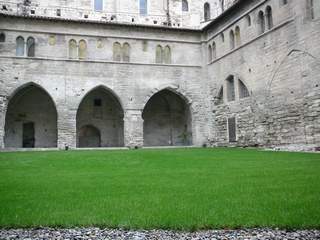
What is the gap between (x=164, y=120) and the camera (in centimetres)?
3102

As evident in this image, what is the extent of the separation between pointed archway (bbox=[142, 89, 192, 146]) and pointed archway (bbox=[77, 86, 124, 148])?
228 centimetres

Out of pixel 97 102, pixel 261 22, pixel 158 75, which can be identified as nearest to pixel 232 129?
pixel 158 75

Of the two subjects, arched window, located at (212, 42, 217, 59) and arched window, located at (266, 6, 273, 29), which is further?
arched window, located at (212, 42, 217, 59)

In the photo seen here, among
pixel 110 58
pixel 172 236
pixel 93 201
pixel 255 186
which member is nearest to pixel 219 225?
pixel 172 236

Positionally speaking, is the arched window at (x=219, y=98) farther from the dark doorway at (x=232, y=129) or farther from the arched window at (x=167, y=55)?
the arched window at (x=167, y=55)

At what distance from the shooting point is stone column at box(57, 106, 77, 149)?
971 inches

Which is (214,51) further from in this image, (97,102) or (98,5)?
(98,5)

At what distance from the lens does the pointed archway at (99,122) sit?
29844 mm

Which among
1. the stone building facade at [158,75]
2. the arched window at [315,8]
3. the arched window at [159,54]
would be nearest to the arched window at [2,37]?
the stone building facade at [158,75]

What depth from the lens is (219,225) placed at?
486 centimetres

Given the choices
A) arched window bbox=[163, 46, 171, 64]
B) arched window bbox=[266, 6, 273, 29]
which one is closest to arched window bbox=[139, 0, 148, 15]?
arched window bbox=[163, 46, 171, 64]

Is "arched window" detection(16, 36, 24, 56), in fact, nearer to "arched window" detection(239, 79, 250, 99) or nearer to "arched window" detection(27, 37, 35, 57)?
"arched window" detection(27, 37, 35, 57)

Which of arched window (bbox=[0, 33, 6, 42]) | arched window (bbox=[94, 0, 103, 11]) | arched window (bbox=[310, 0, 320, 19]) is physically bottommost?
arched window (bbox=[310, 0, 320, 19])

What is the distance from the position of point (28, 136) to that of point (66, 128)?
5221 mm
